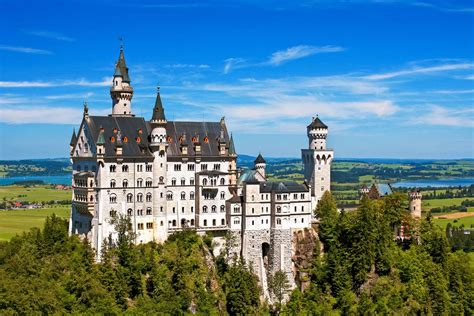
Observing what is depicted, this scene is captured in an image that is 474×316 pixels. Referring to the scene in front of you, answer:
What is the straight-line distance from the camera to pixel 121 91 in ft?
354

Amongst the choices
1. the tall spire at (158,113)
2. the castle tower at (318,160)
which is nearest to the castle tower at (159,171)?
the tall spire at (158,113)

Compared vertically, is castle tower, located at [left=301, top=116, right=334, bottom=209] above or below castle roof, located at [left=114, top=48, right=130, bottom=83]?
below

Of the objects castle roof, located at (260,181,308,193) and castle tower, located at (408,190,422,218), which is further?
castle tower, located at (408,190,422,218)

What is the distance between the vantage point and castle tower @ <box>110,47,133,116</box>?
4254 inches

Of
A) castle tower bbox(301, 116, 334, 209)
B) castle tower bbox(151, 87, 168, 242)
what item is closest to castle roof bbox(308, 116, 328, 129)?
castle tower bbox(301, 116, 334, 209)

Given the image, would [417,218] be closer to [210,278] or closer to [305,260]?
[305,260]

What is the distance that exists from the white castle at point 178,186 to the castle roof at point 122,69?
0.55 feet

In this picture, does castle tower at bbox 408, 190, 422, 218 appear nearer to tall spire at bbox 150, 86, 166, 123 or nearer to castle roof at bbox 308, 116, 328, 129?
castle roof at bbox 308, 116, 328, 129

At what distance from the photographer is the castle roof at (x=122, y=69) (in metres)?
108

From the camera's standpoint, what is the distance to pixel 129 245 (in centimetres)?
9394

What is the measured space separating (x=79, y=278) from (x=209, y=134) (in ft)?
115

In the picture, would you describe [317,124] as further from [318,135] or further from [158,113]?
[158,113]

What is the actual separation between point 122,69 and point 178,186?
22.4 m

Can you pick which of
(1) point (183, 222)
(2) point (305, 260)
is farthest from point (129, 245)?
(2) point (305, 260)
